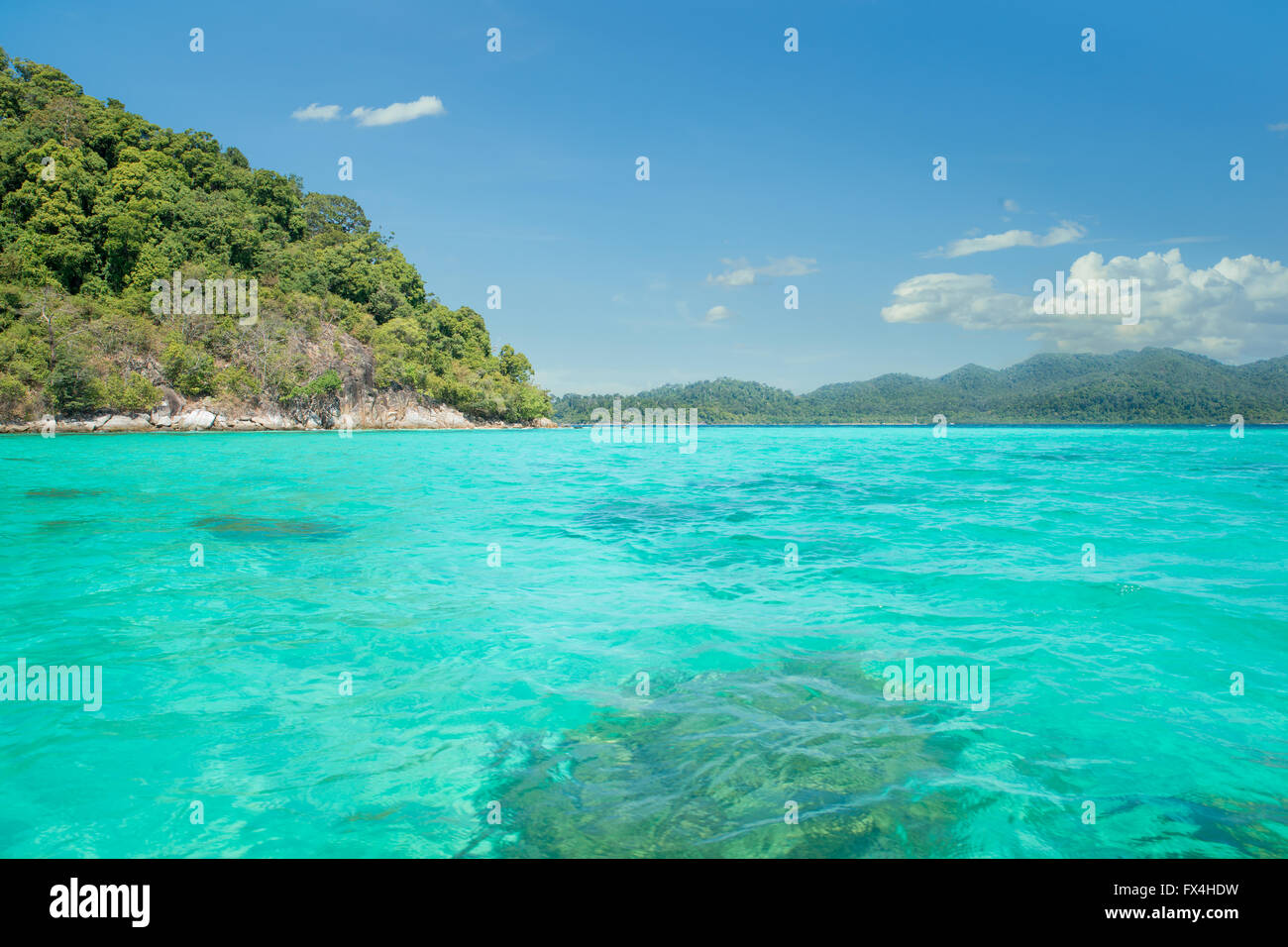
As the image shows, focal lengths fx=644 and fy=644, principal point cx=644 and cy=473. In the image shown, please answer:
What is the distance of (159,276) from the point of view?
254 ft

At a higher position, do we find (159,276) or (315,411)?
(159,276)

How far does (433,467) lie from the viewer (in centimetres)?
3484

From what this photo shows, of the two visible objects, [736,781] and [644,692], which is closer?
[736,781]

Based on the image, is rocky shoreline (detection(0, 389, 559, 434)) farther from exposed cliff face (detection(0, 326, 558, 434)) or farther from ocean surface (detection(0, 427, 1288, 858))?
ocean surface (detection(0, 427, 1288, 858))

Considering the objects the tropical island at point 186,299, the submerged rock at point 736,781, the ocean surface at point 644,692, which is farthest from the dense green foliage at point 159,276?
the submerged rock at point 736,781

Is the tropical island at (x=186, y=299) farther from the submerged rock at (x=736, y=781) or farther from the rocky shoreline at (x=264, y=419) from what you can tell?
the submerged rock at (x=736, y=781)

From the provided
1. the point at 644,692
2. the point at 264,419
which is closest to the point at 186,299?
the point at 264,419

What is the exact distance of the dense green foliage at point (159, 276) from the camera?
65.9m

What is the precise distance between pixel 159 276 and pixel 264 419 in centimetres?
2003

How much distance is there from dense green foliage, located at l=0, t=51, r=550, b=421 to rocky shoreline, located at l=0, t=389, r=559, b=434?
134 centimetres

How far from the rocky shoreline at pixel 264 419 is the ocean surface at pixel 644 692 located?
63.7m

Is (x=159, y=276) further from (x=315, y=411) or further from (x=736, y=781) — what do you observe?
(x=736, y=781)
